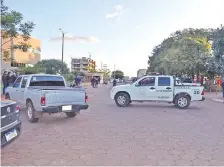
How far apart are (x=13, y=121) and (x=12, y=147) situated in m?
0.99

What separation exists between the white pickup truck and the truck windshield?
4550 mm

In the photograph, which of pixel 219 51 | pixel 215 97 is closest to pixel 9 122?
pixel 215 97

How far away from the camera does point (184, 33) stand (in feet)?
171

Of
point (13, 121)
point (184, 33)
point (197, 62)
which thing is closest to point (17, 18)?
point (13, 121)

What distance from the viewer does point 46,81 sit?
11203 mm

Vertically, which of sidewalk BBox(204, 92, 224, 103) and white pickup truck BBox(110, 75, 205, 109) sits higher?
white pickup truck BBox(110, 75, 205, 109)

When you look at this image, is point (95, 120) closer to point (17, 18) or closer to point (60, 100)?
point (60, 100)

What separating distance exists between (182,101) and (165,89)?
1088 mm

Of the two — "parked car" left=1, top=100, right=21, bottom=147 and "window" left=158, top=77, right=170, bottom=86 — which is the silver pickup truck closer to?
"parked car" left=1, top=100, right=21, bottom=147

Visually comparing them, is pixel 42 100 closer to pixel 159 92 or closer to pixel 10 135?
pixel 10 135

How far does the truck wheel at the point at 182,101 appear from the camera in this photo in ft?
47.6

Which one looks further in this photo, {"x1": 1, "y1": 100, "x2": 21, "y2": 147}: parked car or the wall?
the wall

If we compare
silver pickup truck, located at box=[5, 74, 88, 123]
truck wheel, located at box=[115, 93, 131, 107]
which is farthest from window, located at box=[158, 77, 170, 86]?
silver pickup truck, located at box=[5, 74, 88, 123]

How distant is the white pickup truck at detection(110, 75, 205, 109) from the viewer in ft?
48.1
